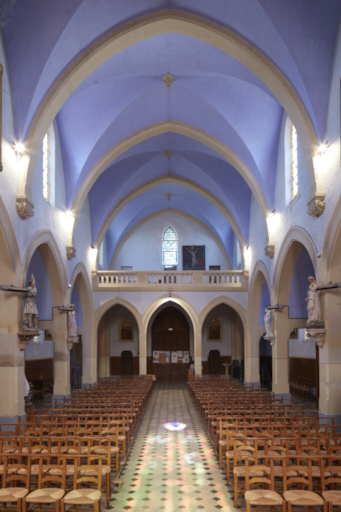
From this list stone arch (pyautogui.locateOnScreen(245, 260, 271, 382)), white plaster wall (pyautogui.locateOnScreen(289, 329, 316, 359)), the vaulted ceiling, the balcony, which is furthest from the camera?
the balcony

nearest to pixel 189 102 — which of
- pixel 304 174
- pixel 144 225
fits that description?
pixel 304 174

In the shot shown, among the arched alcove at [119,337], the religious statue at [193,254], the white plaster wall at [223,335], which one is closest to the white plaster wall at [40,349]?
the arched alcove at [119,337]

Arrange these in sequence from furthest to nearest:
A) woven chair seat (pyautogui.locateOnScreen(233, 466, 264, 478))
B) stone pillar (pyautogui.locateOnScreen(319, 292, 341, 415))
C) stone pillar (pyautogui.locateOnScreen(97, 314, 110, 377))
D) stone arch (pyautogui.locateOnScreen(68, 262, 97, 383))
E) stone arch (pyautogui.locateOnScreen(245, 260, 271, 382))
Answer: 1. stone pillar (pyautogui.locateOnScreen(97, 314, 110, 377))
2. stone arch (pyautogui.locateOnScreen(68, 262, 97, 383))
3. stone arch (pyautogui.locateOnScreen(245, 260, 271, 382))
4. stone pillar (pyautogui.locateOnScreen(319, 292, 341, 415))
5. woven chair seat (pyautogui.locateOnScreen(233, 466, 264, 478))

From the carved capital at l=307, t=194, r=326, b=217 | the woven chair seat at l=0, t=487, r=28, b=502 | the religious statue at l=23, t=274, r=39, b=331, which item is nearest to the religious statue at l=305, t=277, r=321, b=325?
the carved capital at l=307, t=194, r=326, b=217

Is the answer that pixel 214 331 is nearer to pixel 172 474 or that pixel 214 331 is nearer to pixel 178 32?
pixel 178 32

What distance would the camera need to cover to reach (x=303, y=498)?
5953mm

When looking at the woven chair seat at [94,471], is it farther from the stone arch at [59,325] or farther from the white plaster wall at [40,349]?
the white plaster wall at [40,349]

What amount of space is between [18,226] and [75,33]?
542 centimetres

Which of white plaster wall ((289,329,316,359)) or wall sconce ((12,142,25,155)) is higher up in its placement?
wall sconce ((12,142,25,155))

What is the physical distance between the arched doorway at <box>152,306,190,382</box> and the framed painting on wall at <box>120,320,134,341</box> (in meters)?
1.46

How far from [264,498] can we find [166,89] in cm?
1519

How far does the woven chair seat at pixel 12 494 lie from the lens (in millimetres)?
5984

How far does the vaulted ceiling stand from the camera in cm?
1175

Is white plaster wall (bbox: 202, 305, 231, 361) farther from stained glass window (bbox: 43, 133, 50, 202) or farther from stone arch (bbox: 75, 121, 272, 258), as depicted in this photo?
stained glass window (bbox: 43, 133, 50, 202)
